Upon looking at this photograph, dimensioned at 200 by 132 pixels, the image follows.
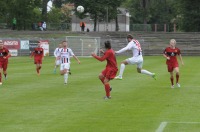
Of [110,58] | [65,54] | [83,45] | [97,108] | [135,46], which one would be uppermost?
[135,46]

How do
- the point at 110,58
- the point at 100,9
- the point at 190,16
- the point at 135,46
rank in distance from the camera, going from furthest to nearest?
the point at 100,9 < the point at 190,16 < the point at 135,46 < the point at 110,58

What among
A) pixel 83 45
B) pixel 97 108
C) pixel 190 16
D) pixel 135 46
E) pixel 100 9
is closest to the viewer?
pixel 97 108

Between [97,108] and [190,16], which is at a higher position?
[190,16]

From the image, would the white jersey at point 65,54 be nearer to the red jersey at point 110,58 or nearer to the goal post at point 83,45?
the red jersey at point 110,58

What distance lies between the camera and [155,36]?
75.4m

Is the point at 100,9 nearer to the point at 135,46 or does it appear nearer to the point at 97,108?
the point at 135,46

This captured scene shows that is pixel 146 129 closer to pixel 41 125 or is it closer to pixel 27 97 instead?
pixel 41 125

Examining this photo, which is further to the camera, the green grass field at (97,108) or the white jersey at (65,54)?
the white jersey at (65,54)

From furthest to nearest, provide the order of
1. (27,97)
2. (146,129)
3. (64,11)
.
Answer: (64,11)
(27,97)
(146,129)

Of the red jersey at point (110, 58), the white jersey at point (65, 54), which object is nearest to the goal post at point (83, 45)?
the white jersey at point (65, 54)

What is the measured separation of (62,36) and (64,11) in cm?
7083

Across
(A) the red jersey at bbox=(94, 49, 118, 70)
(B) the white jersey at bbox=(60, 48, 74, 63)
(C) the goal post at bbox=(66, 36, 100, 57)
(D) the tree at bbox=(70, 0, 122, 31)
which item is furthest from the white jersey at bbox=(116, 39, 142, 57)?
(D) the tree at bbox=(70, 0, 122, 31)

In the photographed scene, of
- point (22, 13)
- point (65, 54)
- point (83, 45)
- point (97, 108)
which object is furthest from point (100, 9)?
point (97, 108)

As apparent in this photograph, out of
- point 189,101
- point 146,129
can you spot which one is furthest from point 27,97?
point 146,129
